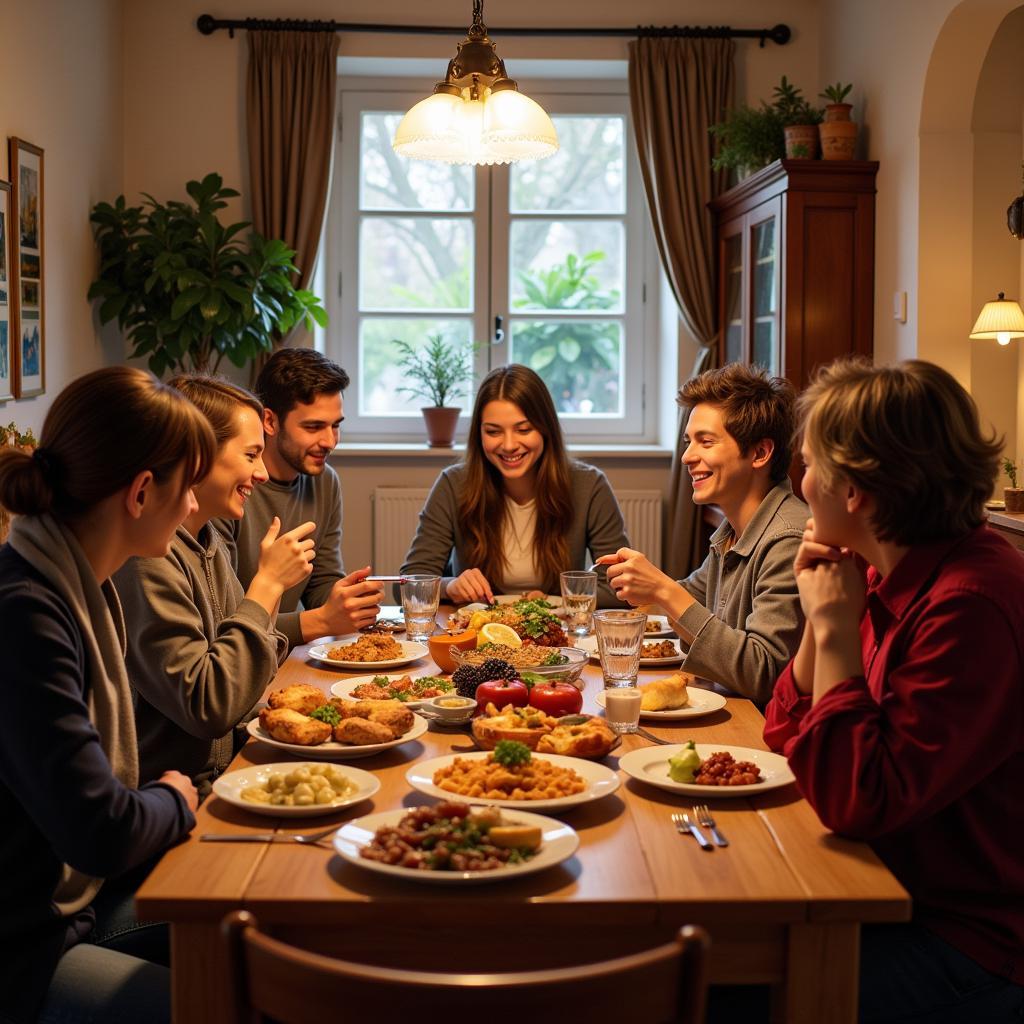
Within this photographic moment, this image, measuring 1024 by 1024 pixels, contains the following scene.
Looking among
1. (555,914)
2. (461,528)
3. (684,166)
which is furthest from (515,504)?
(684,166)

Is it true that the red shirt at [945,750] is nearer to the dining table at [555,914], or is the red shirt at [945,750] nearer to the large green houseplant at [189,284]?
the dining table at [555,914]

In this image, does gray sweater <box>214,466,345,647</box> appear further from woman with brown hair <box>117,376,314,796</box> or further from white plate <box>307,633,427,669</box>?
woman with brown hair <box>117,376,314,796</box>

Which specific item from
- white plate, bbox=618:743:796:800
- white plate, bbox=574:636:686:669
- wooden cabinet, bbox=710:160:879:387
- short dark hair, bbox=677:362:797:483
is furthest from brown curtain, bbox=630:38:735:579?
white plate, bbox=618:743:796:800

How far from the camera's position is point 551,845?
4.66 ft

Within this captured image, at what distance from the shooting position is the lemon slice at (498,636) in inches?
94.8

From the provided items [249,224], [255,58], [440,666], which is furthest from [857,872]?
[255,58]

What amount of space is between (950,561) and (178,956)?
0.99 m

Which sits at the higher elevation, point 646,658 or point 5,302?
point 5,302

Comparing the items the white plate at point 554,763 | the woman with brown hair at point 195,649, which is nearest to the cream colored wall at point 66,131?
the woman with brown hair at point 195,649

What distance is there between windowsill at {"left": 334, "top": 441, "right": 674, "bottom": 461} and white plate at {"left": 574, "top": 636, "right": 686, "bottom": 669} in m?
2.92

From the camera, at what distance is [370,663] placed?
242cm

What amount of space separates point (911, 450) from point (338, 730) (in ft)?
2.82

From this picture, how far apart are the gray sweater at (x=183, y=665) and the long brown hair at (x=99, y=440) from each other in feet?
1.28

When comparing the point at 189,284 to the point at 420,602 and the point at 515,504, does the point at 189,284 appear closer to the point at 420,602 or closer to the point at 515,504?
the point at 515,504
